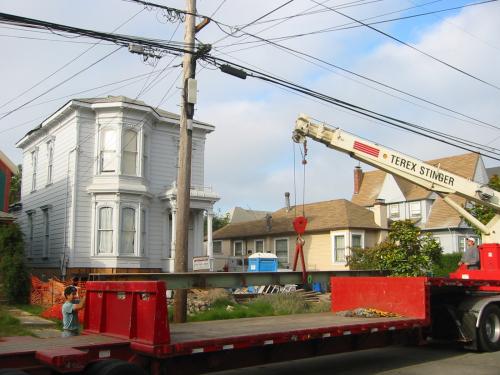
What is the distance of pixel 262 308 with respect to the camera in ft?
57.5

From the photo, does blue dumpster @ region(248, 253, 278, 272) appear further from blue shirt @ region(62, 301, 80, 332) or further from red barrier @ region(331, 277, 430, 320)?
blue shirt @ region(62, 301, 80, 332)

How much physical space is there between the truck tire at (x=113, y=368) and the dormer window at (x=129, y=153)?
18337 mm

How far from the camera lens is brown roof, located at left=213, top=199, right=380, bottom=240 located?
34.0m

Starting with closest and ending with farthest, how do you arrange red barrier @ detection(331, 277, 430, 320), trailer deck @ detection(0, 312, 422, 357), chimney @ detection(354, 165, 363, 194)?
1. trailer deck @ detection(0, 312, 422, 357)
2. red barrier @ detection(331, 277, 430, 320)
3. chimney @ detection(354, 165, 363, 194)

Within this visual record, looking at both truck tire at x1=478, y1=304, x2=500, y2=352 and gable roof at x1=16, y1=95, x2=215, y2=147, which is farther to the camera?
gable roof at x1=16, y1=95, x2=215, y2=147

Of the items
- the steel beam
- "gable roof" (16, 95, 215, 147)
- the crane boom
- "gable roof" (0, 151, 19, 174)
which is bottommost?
the steel beam

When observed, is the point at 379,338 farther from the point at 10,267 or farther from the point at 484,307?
the point at 10,267

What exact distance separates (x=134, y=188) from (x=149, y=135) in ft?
9.56

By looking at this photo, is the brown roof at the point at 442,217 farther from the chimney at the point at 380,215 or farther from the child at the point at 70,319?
the child at the point at 70,319

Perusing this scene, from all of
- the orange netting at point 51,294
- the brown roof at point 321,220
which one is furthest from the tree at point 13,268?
the brown roof at point 321,220

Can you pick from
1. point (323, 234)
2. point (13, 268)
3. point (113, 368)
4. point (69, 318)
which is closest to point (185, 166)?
point (69, 318)

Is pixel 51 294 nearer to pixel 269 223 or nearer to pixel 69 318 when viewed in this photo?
pixel 69 318

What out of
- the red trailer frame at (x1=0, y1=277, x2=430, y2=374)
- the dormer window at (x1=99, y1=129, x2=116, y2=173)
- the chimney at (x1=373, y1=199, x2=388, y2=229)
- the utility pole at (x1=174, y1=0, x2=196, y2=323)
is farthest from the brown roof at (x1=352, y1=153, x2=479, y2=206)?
the red trailer frame at (x1=0, y1=277, x2=430, y2=374)

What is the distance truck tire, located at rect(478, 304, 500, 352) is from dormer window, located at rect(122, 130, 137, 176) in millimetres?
16304
